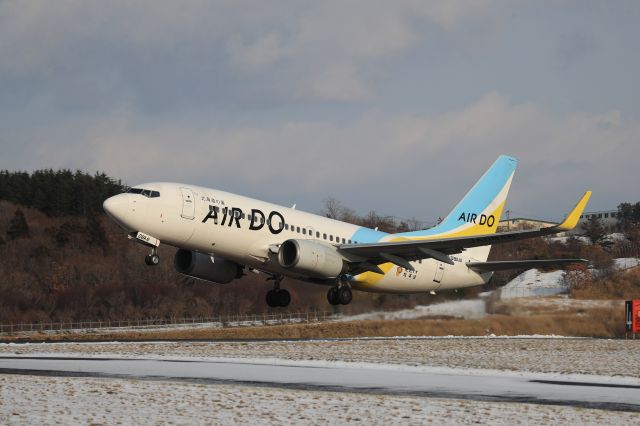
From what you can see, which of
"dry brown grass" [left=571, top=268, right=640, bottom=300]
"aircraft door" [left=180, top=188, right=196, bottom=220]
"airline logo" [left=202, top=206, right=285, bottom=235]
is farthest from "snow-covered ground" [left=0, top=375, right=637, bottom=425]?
"dry brown grass" [left=571, top=268, right=640, bottom=300]

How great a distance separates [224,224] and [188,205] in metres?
1.68

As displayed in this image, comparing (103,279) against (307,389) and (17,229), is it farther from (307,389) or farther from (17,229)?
(307,389)

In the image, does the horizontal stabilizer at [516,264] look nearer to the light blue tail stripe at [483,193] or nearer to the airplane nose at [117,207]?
the light blue tail stripe at [483,193]

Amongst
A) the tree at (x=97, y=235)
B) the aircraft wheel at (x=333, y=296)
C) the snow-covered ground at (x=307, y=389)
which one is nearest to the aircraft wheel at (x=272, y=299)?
the aircraft wheel at (x=333, y=296)

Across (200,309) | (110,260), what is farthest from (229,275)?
(110,260)

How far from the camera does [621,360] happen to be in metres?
30.7

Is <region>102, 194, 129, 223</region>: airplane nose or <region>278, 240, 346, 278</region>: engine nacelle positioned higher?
<region>102, 194, 129, 223</region>: airplane nose

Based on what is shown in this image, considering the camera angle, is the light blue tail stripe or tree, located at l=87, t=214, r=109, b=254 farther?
tree, located at l=87, t=214, r=109, b=254

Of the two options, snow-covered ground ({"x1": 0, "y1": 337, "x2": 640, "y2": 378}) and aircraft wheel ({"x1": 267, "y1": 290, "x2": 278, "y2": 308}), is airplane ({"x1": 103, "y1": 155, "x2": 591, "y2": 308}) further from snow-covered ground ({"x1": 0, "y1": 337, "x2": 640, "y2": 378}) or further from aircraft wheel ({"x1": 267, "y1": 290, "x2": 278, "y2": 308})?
snow-covered ground ({"x1": 0, "y1": 337, "x2": 640, "y2": 378})

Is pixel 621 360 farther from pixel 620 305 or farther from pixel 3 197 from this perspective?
pixel 3 197

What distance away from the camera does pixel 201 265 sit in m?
41.6

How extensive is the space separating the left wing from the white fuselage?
3.66ft

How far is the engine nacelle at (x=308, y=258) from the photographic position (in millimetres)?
37906

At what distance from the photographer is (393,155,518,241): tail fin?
4875cm
